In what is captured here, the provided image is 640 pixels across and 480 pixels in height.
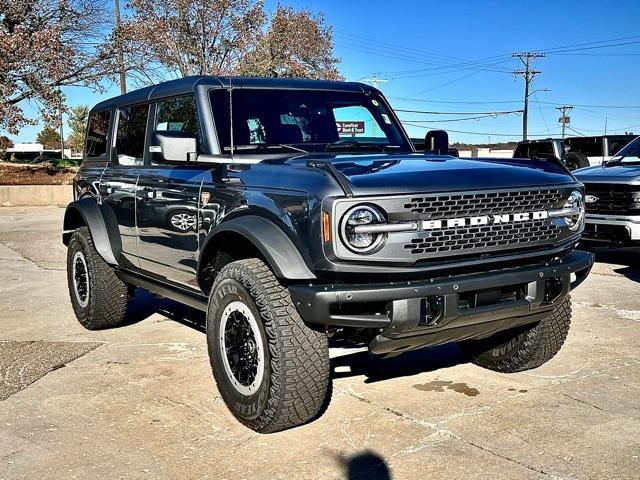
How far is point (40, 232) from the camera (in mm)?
14320

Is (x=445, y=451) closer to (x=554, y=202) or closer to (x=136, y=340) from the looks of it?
(x=554, y=202)

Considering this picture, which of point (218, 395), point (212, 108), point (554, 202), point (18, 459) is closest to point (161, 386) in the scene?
point (218, 395)

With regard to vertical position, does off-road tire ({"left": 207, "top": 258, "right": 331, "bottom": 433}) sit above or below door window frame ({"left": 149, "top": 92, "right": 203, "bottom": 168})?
below

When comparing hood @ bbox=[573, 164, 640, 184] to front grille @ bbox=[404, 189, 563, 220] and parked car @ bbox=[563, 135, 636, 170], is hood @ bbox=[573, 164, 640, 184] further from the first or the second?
parked car @ bbox=[563, 135, 636, 170]

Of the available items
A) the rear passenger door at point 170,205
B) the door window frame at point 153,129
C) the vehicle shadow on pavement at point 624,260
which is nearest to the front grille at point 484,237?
the rear passenger door at point 170,205

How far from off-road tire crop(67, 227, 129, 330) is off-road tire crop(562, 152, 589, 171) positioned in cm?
1150

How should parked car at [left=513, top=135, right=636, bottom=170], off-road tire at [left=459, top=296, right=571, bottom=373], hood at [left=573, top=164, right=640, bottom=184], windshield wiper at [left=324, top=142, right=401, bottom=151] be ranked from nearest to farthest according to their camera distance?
off-road tire at [left=459, top=296, right=571, bottom=373] < windshield wiper at [left=324, top=142, right=401, bottom=151] < hood at [left=573, top=164, right=640, bottom=184] < parked car at [left=513, top=135, right=636, bottom=170]

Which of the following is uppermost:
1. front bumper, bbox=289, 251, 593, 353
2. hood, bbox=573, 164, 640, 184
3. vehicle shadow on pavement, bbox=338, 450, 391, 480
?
hood, bbox=573, 164, 640, 184

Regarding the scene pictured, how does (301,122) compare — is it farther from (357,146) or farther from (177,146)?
(177,146)

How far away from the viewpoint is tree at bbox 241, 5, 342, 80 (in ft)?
105

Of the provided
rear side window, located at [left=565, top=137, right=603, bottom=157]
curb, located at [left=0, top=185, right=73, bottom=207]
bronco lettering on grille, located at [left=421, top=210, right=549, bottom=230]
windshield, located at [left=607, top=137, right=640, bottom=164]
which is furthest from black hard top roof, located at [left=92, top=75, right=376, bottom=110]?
curb, located at [left=0, top=185, right=73, bottom=207]

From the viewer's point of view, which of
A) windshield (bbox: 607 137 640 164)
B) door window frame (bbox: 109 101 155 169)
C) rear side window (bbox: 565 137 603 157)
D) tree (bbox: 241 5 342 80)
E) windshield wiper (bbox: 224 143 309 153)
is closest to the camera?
windshield wiper (bbox: 224 143 309 153)

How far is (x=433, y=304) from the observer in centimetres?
341

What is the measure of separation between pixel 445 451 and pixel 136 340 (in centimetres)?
314
